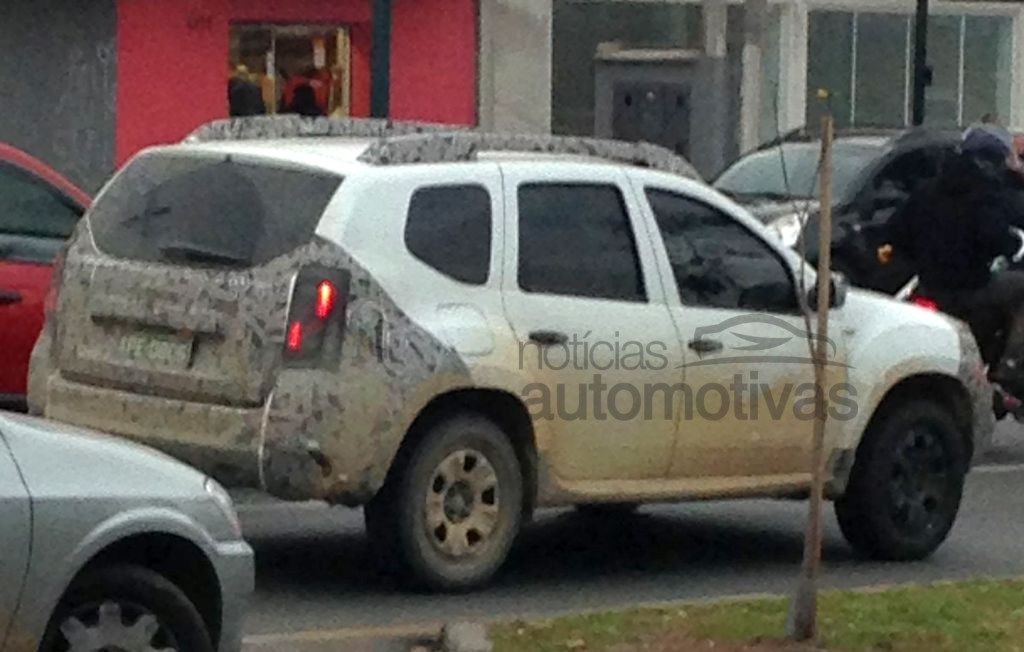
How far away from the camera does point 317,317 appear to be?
32.4ft

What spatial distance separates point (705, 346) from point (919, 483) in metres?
1.53

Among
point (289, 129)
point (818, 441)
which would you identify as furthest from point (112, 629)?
point (289, 129)

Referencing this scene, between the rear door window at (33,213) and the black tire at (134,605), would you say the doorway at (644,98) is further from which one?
the black tire at (134,605)

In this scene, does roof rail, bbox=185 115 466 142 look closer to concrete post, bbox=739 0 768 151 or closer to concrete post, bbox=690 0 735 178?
concrete post, bbox=690 0 735 178

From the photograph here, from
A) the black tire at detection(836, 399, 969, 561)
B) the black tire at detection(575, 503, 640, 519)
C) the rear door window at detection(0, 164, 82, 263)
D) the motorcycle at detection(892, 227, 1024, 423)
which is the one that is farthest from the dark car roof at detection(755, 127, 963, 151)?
the black tire at detection(836, 399, 969, 561)

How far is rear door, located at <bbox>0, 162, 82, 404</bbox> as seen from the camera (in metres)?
13.4

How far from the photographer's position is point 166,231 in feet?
34.2

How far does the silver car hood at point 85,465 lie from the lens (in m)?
7.27

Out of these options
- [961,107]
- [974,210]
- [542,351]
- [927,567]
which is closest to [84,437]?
[542,351]

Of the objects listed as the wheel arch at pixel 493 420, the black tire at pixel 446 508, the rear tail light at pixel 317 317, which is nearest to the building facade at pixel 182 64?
the wheel arch at pixel 493 420

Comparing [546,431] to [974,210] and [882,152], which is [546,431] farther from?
[882,152]

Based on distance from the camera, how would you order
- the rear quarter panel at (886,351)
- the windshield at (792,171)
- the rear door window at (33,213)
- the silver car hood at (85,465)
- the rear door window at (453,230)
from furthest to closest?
the windshield at (792,171) < the rear door window at (33,213) < the rear quarter panel at (886,351) < the rear door window at (453,230) < the silver car hood at (85,465)

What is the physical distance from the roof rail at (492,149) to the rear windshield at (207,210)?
1.10ft

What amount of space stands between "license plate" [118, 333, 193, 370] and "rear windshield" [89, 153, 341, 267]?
0.31m
